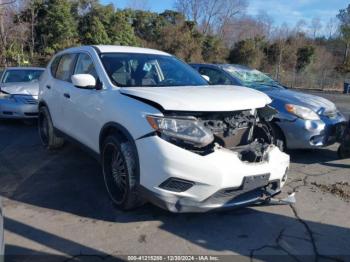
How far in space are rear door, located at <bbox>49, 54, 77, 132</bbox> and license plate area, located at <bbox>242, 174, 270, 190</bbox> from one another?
2890 millimetres

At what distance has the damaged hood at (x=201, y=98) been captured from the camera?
345 cm

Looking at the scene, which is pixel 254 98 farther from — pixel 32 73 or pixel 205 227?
pixel 32 73

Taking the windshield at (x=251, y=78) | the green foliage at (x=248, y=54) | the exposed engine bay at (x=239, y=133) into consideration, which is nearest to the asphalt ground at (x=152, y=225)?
the exposed engine bay at (x=239, y=133)

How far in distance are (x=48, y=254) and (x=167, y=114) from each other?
5.34ft

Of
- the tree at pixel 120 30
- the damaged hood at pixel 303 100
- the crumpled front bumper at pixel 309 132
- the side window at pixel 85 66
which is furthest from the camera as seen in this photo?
the tree at pixel 120 30

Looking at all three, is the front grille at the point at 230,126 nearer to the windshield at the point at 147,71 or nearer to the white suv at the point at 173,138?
the white suv at the point at 173,138

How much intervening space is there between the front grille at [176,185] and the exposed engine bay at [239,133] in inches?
11.9

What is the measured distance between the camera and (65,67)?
18.7ft

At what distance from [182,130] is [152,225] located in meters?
1.07

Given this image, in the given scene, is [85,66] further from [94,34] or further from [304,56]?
[304,56]

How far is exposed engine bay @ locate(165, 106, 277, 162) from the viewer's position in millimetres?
3588

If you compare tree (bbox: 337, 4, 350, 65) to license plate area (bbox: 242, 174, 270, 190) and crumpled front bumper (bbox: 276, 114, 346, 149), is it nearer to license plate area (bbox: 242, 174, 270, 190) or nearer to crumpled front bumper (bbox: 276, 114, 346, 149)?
crumpled front bumper (bbox: 276, 114, 346, 149)

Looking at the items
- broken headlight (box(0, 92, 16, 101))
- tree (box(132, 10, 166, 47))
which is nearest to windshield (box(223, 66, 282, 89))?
broken headlight (box(0, 92, 16, 101))

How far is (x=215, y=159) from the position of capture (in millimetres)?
3361
